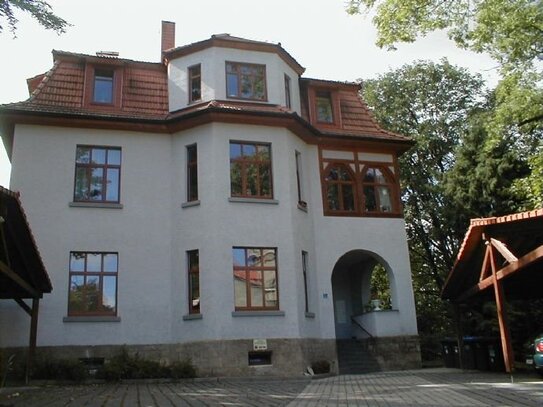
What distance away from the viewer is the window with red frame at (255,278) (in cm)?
1709

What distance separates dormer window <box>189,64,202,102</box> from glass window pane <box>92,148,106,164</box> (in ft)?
11.7

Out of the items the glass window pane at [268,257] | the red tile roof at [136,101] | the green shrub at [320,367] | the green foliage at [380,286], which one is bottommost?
the green shrub at [320,367]

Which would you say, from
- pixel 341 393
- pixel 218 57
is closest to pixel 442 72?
pixel 218 57

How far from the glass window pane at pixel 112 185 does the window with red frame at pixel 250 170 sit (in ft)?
12.5

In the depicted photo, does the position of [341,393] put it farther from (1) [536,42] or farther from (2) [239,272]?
(1) [536,42]

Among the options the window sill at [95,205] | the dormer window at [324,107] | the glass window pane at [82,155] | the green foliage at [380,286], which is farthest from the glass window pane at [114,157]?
the green foliage at [380,286]

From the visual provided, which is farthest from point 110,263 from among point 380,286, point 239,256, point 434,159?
point 380,286

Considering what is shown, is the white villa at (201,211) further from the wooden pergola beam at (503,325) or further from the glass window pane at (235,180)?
the wooden pergola beam at (503,325)

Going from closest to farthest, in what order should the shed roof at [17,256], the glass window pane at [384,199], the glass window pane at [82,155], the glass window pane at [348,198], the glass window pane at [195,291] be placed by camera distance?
the shed roof at [17,256] < the glass window pane at [195,291] < the glass window pane at [82,155] < the glass window pane at [348,198] < the glass window pane at [384,199]

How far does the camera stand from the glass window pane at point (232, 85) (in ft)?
63.8

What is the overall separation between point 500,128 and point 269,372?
1082 centimetres

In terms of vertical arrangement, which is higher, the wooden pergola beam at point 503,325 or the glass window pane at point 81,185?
the glass window pane at point 81,185

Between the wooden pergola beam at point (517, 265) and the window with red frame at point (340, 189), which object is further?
the window with red frame at point (340, 189)

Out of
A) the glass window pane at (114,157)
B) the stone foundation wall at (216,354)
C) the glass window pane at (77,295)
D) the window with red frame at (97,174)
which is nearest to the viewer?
the stone foundation wall at (216,354)
